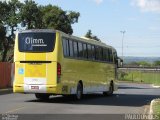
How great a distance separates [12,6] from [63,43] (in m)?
29.6

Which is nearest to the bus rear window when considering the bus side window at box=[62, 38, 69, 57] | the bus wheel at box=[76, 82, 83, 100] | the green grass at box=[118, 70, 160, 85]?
the bus side window at box=[62, 38, 69, 57]

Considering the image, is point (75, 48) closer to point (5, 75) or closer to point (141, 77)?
point (5, 75)

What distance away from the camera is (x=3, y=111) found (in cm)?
1912

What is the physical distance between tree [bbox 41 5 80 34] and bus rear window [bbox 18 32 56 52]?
109 ft

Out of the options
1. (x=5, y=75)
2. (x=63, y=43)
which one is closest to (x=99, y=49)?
(x=63, y=43)

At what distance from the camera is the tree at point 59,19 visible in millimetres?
58066

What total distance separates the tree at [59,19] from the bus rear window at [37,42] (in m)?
33.2

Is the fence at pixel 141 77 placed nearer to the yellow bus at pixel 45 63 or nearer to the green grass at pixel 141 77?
the green grass at pixel 141 77

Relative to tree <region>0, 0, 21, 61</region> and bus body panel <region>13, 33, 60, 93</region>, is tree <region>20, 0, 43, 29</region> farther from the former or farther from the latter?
bus body panel <region>13, 33, 60, 93</region>

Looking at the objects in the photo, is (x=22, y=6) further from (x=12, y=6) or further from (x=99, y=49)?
(x=99, y=49)

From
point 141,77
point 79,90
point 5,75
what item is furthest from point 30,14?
point 141,77

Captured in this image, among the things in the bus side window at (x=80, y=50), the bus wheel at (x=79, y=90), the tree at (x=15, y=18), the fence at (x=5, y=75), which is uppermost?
the tree at (x=15, y=18)

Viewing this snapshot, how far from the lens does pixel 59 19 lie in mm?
58688

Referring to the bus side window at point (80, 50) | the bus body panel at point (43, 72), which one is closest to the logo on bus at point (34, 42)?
the bus body panel at point (43, 72)
